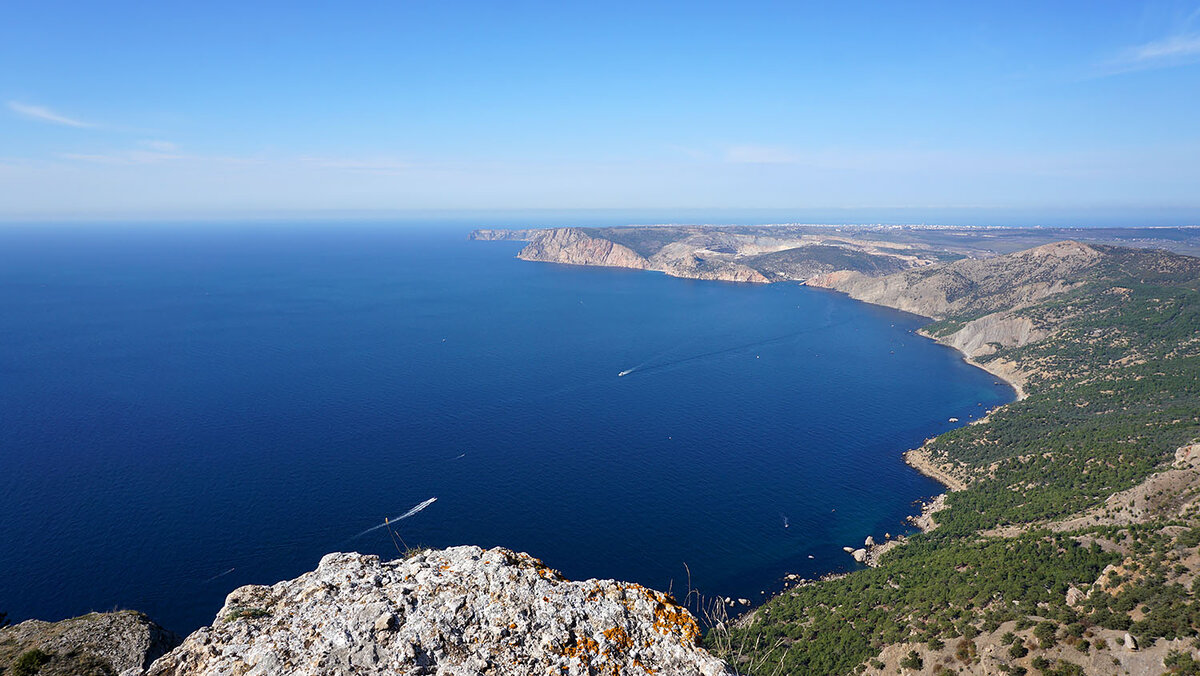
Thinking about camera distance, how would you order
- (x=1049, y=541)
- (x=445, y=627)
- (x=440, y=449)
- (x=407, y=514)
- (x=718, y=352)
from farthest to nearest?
(x=718, y=352) < (x=440, y=449) < (x=407, y=514) < (x=1049, y=541) < (x=445, y=627)

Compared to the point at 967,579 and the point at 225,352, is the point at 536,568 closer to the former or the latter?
the point at 967,579

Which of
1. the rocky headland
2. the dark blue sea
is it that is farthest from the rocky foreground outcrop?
the dark blue sea

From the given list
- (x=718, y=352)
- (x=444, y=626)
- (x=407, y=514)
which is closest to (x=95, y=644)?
(x=444, y=626)

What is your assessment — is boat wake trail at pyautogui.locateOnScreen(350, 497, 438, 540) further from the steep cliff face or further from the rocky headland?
the steep cliff face

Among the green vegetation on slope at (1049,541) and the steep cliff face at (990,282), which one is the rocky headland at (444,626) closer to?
the green vegetation on slope at (1049,541)

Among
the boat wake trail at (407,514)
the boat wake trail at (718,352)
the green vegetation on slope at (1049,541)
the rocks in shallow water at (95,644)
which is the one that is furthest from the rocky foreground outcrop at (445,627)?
the boat wake trail at (718,352)

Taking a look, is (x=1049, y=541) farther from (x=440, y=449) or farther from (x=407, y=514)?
(x=440, y=449)
